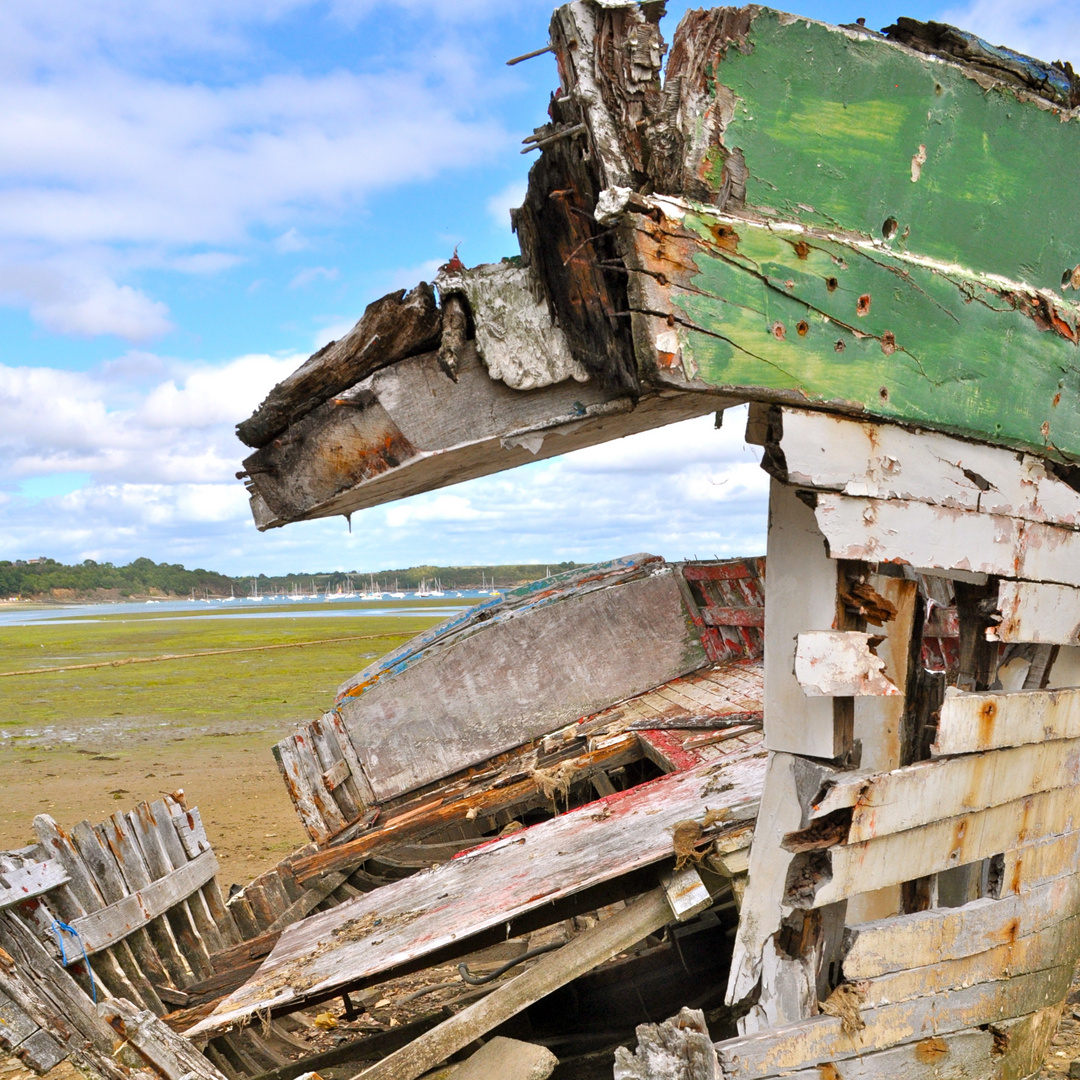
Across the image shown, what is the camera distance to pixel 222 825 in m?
9.38

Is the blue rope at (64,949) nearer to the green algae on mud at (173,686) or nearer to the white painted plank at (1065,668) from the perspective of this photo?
the white painted plank at (1065,668)

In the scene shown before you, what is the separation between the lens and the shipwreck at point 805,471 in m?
2.34

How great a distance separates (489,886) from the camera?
11.0 feet

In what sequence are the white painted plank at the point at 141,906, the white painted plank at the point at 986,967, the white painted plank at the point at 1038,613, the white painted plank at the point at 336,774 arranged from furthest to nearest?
1. the white painted plank at the point at 336,774
2. the white painted plank at the point at 141,906
3. the white painted plank at the point at 1038,613
4. the white painted plank at the point at 986,967

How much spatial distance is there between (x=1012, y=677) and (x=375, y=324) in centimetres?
220

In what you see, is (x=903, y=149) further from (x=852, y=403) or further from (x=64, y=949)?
(x=64, y=949)

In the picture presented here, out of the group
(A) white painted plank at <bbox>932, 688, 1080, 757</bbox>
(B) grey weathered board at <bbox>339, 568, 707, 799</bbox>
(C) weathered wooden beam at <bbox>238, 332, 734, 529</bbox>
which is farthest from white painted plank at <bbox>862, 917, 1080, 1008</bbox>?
(B) grey weathered board at <bbox>339, 568, 707, 799</bbox>

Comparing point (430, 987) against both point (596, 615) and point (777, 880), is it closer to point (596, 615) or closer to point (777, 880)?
point (596, 615)

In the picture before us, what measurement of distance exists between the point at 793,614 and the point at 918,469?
0.54 metres

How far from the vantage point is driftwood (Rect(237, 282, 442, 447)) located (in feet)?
7.93

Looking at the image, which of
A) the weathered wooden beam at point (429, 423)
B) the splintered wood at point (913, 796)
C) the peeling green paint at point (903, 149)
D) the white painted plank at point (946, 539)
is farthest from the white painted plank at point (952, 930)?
the peeling green paint at point (903, 149)

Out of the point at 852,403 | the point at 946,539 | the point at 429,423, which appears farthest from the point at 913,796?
the point at 429,423

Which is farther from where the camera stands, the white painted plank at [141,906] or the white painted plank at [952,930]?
the white painted plank at [141,906]

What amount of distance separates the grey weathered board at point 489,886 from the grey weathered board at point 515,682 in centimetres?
180
